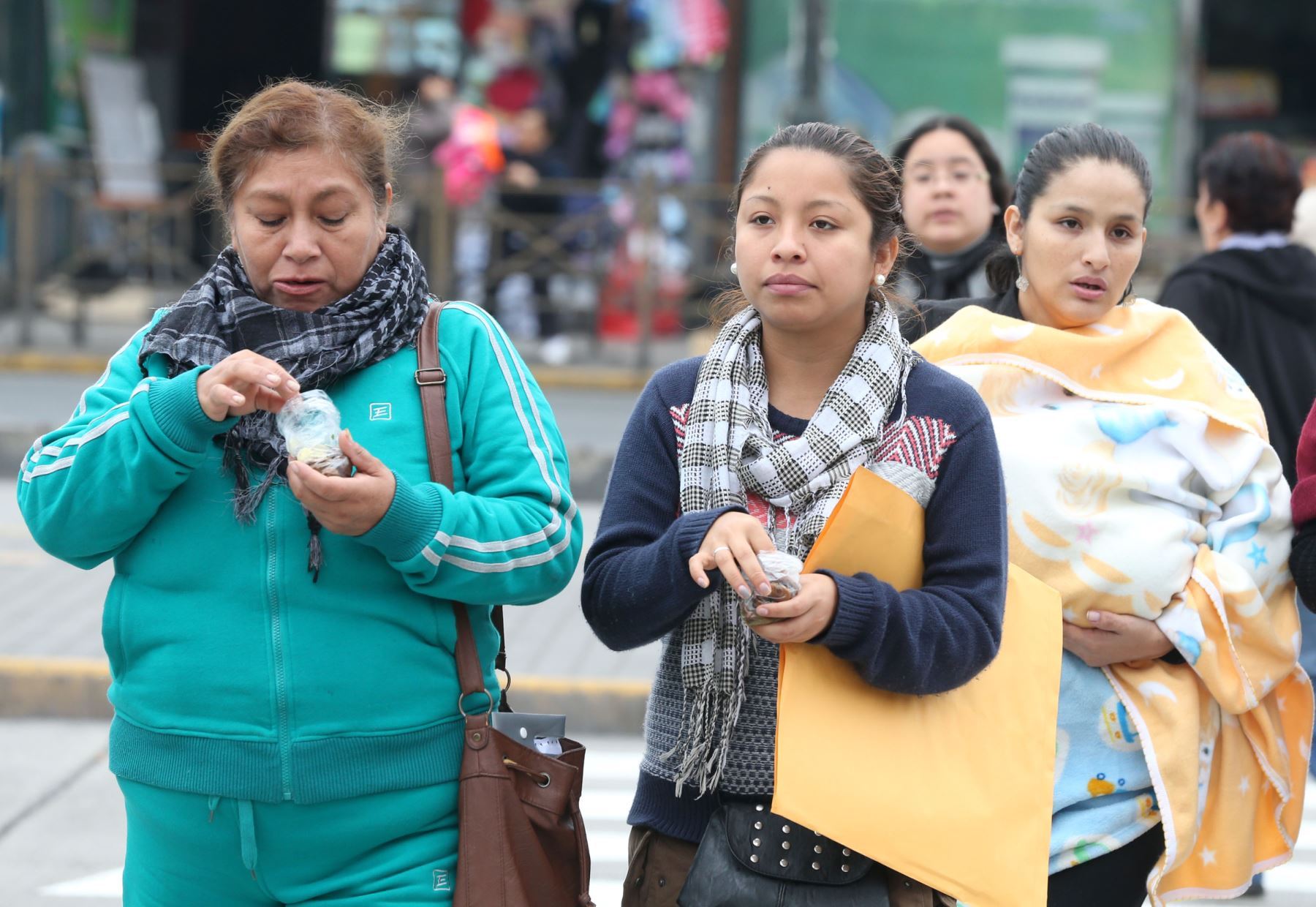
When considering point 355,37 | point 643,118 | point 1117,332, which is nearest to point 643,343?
point 643,118

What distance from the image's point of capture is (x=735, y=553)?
2.32 metres

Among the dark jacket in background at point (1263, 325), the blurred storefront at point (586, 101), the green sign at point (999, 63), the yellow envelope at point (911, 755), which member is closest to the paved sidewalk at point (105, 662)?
the dark jacket in background at point (1263, 325)

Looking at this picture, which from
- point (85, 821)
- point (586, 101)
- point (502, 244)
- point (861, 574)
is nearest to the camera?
point (861, 574)

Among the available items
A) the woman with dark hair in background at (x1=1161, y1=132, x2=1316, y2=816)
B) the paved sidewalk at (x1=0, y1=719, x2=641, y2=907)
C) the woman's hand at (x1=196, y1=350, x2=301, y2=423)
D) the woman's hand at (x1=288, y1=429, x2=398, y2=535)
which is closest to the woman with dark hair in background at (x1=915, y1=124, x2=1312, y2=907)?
the woman's hand at (x1=288, y1=429, x2=398, y2=535)

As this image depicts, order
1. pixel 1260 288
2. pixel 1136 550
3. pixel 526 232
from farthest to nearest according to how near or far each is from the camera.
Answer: pixel 526 232
pixel 1260 288
pixel 1136 550

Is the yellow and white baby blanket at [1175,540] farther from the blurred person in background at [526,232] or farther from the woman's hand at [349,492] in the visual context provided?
the blurred person in background at [526,232]

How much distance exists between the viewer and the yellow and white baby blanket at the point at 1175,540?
2963 millimetres

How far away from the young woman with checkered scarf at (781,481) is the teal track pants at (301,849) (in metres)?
0.32

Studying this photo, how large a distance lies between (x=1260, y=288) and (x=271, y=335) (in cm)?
292

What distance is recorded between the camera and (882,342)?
261 centimetres

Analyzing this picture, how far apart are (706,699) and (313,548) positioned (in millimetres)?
609

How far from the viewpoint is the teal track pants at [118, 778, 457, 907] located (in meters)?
2.56

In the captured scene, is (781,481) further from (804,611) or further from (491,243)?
(491,243)

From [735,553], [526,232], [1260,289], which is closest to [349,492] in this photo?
[735,553]
